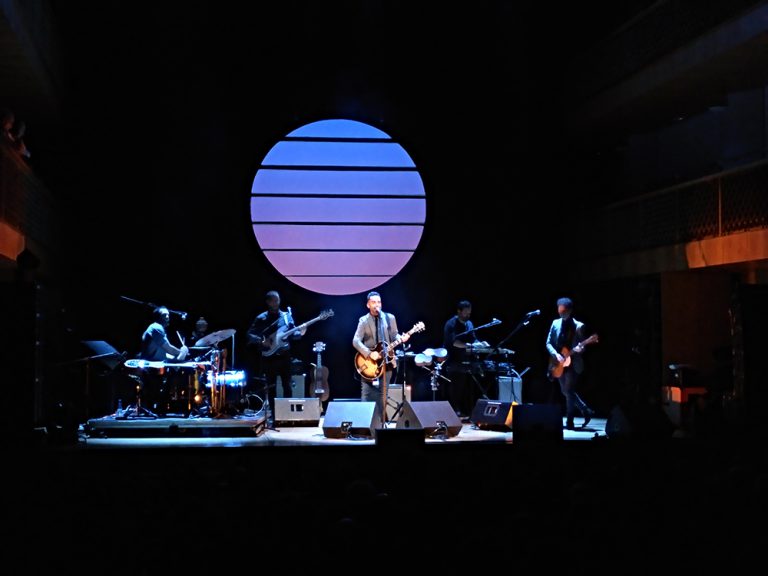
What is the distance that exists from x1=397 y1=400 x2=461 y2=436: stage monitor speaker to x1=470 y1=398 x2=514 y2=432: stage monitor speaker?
3.70 ft

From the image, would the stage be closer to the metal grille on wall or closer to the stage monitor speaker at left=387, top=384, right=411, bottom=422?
the stage monitor speaker at left=387, top=384, right=411, bottom=422

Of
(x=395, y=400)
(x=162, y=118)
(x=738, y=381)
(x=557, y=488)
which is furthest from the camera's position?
(x=162, y=118)

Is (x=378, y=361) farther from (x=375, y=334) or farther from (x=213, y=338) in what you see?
(x=213, y=338)

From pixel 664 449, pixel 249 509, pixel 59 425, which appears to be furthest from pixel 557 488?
pixel 59 425

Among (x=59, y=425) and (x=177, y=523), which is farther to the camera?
(x=59, y=425)

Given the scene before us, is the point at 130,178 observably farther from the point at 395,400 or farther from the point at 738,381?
the point at 738,381

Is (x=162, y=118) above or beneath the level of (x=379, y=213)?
above

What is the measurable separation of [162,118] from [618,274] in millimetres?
7039

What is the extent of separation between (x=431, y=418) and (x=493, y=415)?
1533 millimetres

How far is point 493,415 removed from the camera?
→ 12156 millimetres

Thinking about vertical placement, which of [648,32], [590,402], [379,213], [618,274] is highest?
[648,32]

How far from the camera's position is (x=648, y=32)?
13.6 m

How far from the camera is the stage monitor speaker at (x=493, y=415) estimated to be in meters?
12.0

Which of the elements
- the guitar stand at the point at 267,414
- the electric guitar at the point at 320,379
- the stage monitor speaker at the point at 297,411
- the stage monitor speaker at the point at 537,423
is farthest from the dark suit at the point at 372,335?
the stage monitor speaker at the point at 537,423
